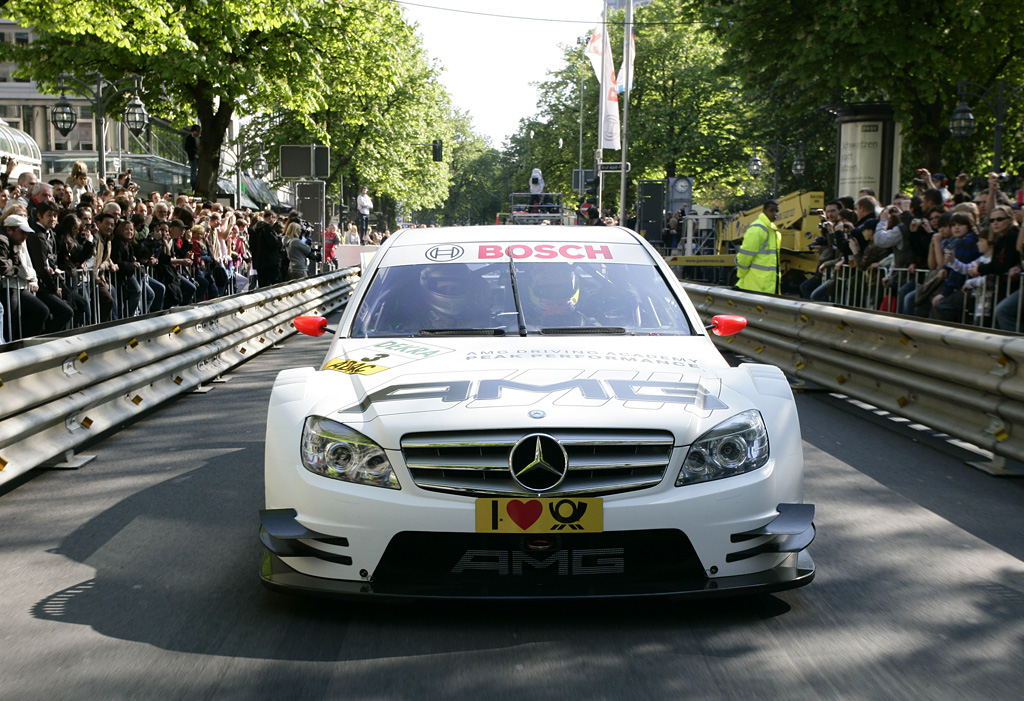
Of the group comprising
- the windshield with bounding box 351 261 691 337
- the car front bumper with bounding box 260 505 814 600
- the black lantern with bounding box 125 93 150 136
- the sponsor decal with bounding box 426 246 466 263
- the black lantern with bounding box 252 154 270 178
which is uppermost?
the black lantern with bounding box 125 93 150 136

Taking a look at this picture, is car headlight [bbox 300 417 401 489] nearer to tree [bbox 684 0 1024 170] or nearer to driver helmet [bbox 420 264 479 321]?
driver helmet [bbox 420 264 479 321]

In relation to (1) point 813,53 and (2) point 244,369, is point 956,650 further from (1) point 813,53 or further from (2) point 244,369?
(1) point 813,53

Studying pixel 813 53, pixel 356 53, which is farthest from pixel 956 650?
pixel 356 53

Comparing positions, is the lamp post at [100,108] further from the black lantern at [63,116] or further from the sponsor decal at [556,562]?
the sponsor decal at [556,562]

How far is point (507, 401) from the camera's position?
169 inches

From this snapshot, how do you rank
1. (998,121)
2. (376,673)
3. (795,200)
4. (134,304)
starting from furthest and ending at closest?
(795,200), (998,121), (134,304), (376,673)

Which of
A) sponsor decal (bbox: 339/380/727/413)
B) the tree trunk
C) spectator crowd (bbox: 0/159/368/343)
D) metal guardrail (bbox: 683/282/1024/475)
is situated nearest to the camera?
sponsor decal (bbox: 339/380/727/413)

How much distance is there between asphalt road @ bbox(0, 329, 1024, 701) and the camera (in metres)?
3.62

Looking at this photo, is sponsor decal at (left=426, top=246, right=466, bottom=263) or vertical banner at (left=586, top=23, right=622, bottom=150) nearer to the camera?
sponsor decal at (left=426, top=246, right=466, bottom=263)

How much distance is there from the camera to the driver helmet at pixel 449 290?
5.61m

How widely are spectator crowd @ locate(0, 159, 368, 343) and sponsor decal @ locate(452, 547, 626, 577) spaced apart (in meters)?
7.56

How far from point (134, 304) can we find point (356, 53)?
21.3m

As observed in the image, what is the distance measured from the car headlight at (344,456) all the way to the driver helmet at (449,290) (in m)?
1.35

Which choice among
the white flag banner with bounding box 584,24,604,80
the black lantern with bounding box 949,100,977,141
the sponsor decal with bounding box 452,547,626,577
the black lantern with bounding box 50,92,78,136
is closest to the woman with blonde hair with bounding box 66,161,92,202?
the black lantern with bounding box 50,92,78,136
